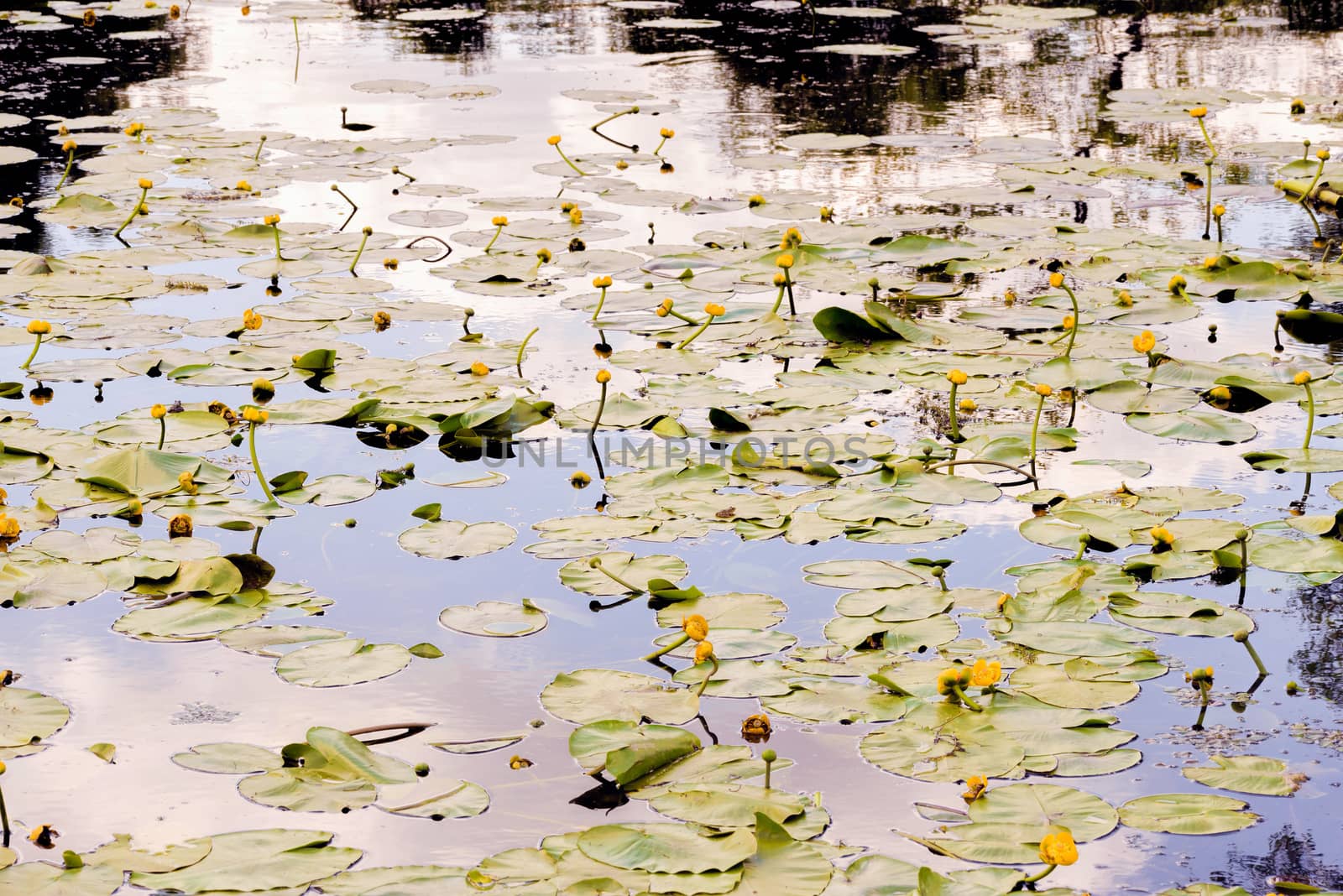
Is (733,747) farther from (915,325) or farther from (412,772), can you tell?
(915,325)

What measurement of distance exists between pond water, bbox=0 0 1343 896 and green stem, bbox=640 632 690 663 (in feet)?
0.10

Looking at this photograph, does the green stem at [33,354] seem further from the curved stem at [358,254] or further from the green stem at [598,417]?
the green stem at [598,417]

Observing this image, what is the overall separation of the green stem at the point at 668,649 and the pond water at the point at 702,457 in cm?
3

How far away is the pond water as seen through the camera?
1.91 m

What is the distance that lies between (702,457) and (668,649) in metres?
0.82

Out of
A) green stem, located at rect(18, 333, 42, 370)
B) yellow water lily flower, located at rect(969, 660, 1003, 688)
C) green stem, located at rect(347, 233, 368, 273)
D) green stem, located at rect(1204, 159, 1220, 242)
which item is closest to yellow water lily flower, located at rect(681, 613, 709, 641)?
yellow water lily flower, located at rect(969, 660, 1003, 688)

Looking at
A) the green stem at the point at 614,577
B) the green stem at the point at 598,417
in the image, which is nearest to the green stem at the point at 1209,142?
the green stem at the point at 598,417

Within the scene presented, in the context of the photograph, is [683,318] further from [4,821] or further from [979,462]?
[4,821]

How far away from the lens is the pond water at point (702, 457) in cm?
191

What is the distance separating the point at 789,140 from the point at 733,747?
368 centimetres

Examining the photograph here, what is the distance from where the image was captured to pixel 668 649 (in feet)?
6.96

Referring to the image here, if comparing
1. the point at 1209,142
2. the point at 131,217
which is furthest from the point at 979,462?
the point at 131,217

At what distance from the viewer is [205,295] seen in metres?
3.87

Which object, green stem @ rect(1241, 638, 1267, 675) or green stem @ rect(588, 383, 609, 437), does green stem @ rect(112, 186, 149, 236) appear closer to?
green stem @ rect(588, 383, 609, 437)
